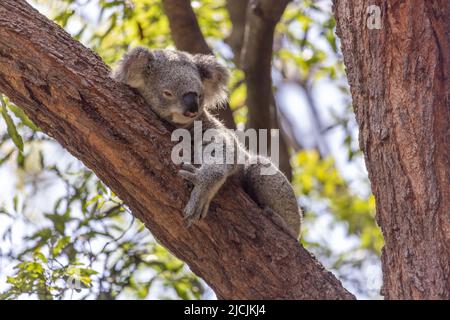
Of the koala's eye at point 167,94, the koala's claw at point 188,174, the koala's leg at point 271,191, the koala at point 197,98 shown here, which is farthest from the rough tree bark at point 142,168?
the koala's leg at point 271,191

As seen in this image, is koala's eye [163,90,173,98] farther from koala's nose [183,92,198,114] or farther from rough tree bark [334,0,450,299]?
rough tree bark [334,0,450,299]

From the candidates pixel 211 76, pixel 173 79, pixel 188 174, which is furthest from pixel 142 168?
pixel 211 76

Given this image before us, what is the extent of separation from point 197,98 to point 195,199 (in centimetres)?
101

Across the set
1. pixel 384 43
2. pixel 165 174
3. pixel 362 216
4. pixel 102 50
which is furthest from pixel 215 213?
pixel 362 216

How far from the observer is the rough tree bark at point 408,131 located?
2850 mm

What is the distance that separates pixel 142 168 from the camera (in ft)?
10.6

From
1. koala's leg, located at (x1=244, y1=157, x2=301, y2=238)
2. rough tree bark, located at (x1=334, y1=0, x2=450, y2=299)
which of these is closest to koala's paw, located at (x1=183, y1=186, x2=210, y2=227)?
rough tree bark, located at (x1=334, y1=0, x2=450, y2=299)

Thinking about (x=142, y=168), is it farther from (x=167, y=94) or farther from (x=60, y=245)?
(x=60, y=245)

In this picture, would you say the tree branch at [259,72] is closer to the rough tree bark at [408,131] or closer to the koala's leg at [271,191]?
the koala's leg at [271,191]

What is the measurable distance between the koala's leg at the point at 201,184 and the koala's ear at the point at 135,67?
64cm

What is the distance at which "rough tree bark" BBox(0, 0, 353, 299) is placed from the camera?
3150 millimetres

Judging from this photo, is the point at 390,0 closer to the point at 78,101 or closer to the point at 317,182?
the point at 78,101

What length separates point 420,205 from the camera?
2.90m

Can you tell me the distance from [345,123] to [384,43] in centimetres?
304
